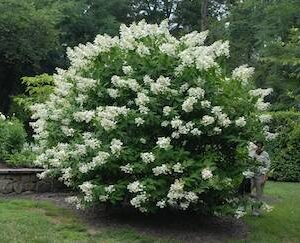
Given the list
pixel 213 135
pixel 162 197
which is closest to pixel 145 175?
pixel 162 197

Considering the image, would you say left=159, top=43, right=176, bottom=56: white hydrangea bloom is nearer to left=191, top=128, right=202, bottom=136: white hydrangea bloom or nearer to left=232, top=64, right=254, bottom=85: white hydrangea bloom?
left=232, top=64, right=254, bottom=85: white hydrangea bloom

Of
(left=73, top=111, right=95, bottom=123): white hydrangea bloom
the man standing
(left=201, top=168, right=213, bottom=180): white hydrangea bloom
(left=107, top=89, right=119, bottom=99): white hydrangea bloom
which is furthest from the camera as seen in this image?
the man standing

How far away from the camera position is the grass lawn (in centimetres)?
751

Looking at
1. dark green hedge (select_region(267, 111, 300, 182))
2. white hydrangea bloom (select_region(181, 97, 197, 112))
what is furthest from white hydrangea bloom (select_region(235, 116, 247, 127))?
dark green hedge (select_region(267, 111, 300, 182))

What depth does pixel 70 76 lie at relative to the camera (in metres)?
9.46

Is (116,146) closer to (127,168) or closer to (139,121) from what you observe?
(127,168)

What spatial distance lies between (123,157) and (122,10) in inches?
1140

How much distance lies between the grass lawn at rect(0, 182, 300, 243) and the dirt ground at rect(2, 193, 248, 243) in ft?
0.72

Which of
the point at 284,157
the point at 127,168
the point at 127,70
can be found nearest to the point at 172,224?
the point at 127,168

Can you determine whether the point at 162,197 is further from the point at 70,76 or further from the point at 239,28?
the point at 239,28

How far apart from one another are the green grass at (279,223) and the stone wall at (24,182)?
3.81 m

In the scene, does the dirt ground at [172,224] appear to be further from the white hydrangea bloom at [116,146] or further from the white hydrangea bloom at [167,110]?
the white hydrangea bloom at [167,110]

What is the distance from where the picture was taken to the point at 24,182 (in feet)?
34.7

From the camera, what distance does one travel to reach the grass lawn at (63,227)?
7.51 m
